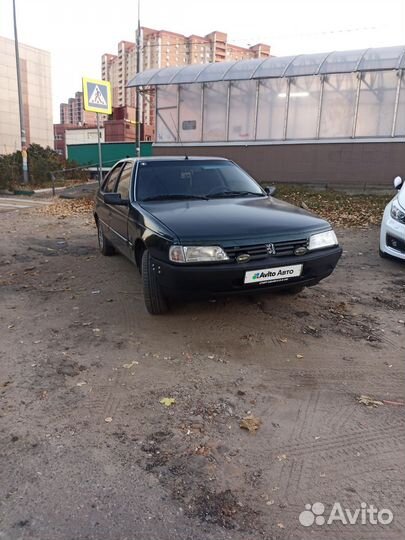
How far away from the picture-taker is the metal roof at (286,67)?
14.6 m

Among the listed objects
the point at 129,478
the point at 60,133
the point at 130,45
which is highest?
the point at 130,45

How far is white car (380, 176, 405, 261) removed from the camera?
5957 millimetres

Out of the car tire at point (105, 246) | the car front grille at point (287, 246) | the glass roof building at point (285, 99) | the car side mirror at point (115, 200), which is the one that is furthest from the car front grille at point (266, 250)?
the glass roof building at point (285, 99)

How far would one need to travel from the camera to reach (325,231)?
414 centimetres

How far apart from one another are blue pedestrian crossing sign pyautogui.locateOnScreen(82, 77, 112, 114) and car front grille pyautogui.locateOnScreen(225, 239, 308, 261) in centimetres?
1155

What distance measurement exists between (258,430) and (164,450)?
1.90 ft

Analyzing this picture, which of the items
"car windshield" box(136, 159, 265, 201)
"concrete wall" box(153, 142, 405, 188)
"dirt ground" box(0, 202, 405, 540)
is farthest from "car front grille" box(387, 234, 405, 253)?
"concrete wall" box(153, 142, 405, 188)

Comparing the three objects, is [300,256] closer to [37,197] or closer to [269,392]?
[269,392]

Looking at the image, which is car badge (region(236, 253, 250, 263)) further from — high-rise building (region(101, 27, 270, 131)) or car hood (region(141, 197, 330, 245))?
high-rise building (region(101, 27, 270, 131))

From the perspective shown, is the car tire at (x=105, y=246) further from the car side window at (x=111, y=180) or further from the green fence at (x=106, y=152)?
the green fence at (x=106, y=152)

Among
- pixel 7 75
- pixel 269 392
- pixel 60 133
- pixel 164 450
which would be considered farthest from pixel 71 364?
pixel 60 133

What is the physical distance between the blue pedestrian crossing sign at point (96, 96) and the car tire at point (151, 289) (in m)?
10.9

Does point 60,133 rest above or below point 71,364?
above

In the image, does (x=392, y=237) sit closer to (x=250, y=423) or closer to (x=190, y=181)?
(x=190, y=181)
